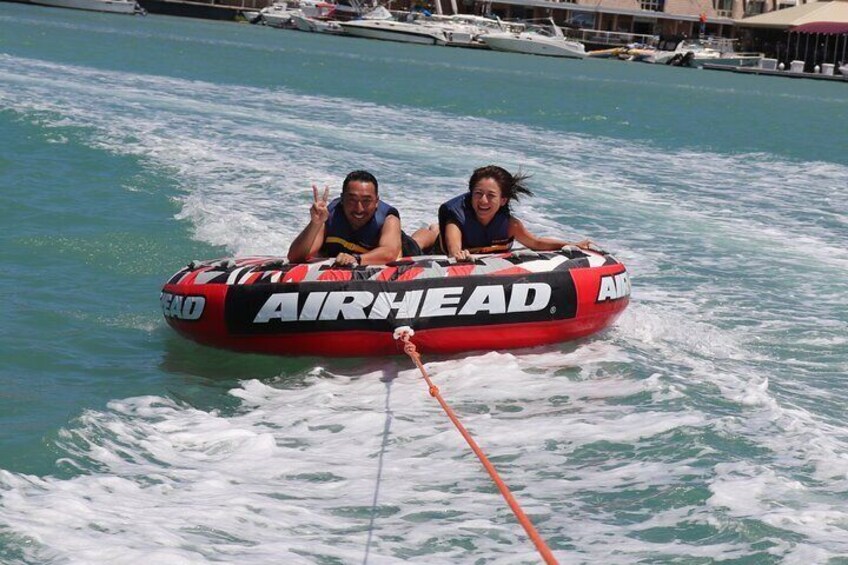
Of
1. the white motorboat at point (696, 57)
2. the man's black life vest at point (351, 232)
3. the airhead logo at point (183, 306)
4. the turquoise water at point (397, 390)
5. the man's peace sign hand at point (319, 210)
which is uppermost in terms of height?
the white motorboat at point (696, 57)

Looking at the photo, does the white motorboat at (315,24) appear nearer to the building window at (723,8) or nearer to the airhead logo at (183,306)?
the building window at (723,8)

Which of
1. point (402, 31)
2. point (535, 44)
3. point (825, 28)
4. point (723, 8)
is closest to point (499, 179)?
point (535, 44)

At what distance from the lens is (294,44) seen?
53.4 meters

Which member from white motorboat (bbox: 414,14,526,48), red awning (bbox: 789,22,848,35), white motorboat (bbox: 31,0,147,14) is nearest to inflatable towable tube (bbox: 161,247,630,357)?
white motorboat (bbox: 414,14,526,48)

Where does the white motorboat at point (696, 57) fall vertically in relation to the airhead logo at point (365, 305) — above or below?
above

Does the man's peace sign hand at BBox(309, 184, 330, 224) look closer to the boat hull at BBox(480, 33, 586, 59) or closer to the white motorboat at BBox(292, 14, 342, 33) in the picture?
the boat hull at BBox(480, 33, 586, 59)

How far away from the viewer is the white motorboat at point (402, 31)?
64438 mm

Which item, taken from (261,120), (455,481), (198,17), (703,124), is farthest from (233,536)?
(198,17)

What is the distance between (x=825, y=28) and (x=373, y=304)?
62157 mm

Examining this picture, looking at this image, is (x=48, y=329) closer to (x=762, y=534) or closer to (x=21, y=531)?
(x=21, y=531)

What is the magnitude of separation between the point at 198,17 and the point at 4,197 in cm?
6440

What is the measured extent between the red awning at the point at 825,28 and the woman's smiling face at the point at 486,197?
198 ft

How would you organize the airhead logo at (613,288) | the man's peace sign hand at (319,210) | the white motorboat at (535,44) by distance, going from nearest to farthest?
1. the man's peace sign hand at (319,210)
2. the airhead logo at (613,288)
3. the white motorboat at (535,44)

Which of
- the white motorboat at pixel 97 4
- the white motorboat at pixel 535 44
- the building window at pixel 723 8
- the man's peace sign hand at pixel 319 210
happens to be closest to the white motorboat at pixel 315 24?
the white motorboat at pixel 535 44
